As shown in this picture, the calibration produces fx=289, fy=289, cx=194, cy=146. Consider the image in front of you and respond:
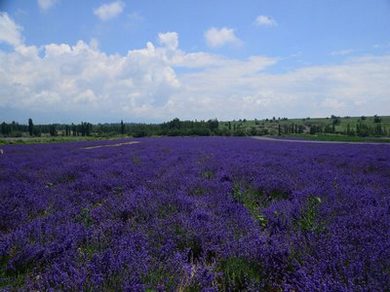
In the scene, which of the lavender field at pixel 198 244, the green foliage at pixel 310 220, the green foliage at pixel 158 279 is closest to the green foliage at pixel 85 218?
the lavender field at pixel 198 244

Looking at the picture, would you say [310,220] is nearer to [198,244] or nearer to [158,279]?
[198,244]

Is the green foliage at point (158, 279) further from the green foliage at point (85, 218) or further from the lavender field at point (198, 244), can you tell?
the green foliage at point (85, 218)

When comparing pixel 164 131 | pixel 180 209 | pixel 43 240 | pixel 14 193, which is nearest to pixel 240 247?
pixel 180 209

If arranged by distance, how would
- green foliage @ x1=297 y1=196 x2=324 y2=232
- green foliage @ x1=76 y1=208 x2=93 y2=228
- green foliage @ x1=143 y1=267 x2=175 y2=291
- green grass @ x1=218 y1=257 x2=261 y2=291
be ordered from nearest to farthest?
green foliage @ x1=143 y1=267 x2=175 y2=291, green grass @ x1=218 y1=257 x2=261 y2=291, green foliage @ x1=297 y1=196 x2=324 y2=232, green foliage @ x1=76 y1=208 x2=93 y2=228

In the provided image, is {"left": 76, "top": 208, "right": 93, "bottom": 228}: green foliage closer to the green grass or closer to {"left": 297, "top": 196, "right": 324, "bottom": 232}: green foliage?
the green grass

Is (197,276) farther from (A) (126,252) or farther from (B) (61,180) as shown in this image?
(B) (61,180)

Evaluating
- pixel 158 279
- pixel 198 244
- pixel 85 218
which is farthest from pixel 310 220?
pixel 85 218

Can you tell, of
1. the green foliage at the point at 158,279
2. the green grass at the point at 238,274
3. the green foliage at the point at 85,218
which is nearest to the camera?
the green foliage at the point at 158,279

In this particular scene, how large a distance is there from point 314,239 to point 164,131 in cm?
6603

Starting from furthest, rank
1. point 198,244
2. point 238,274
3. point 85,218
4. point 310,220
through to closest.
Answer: point 85,218, point 310,220, point 198,244, point 238,274

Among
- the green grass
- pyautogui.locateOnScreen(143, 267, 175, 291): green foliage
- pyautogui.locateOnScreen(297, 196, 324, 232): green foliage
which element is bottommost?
the green grass

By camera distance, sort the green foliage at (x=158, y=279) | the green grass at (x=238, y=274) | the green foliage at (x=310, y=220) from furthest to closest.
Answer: the green foliage at (x=310, y=220) < the green grass at (x=238, y=274) < the green foliage at (x=158, y=279)

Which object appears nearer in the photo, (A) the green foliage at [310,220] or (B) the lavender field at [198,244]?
(B) the lavender field at [198,244]

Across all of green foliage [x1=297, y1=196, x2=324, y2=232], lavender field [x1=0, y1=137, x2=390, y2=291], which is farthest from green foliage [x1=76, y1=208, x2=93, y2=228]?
green foliage [x1=297, y1=196, x2=324, y2=232]
